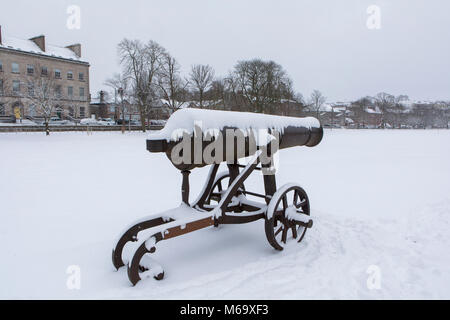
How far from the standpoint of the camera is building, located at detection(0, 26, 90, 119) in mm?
37963

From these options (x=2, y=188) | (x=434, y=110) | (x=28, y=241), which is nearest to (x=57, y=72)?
(x=2, y=188)

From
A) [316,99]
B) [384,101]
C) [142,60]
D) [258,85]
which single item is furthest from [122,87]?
[384,101]

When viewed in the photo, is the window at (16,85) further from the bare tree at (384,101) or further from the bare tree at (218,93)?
the bare tree at (384,101)

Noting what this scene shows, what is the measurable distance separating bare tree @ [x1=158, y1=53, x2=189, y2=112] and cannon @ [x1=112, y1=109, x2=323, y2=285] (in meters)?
29.3

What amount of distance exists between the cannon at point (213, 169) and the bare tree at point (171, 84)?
29293 mm

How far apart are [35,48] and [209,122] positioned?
51.1 metres

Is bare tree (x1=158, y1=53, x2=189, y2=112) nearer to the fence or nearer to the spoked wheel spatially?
the fence

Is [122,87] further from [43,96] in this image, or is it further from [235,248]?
[235,248]

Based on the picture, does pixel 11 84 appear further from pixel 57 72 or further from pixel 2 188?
pixel 2 188

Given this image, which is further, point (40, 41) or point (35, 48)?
point (40, 41)

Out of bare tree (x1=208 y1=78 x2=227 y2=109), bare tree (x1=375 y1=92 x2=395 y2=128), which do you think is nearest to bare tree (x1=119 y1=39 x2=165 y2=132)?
bare tree (x1=208 y1=78 x2=227 y2=109)

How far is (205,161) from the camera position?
10.2ft

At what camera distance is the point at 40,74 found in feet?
118
